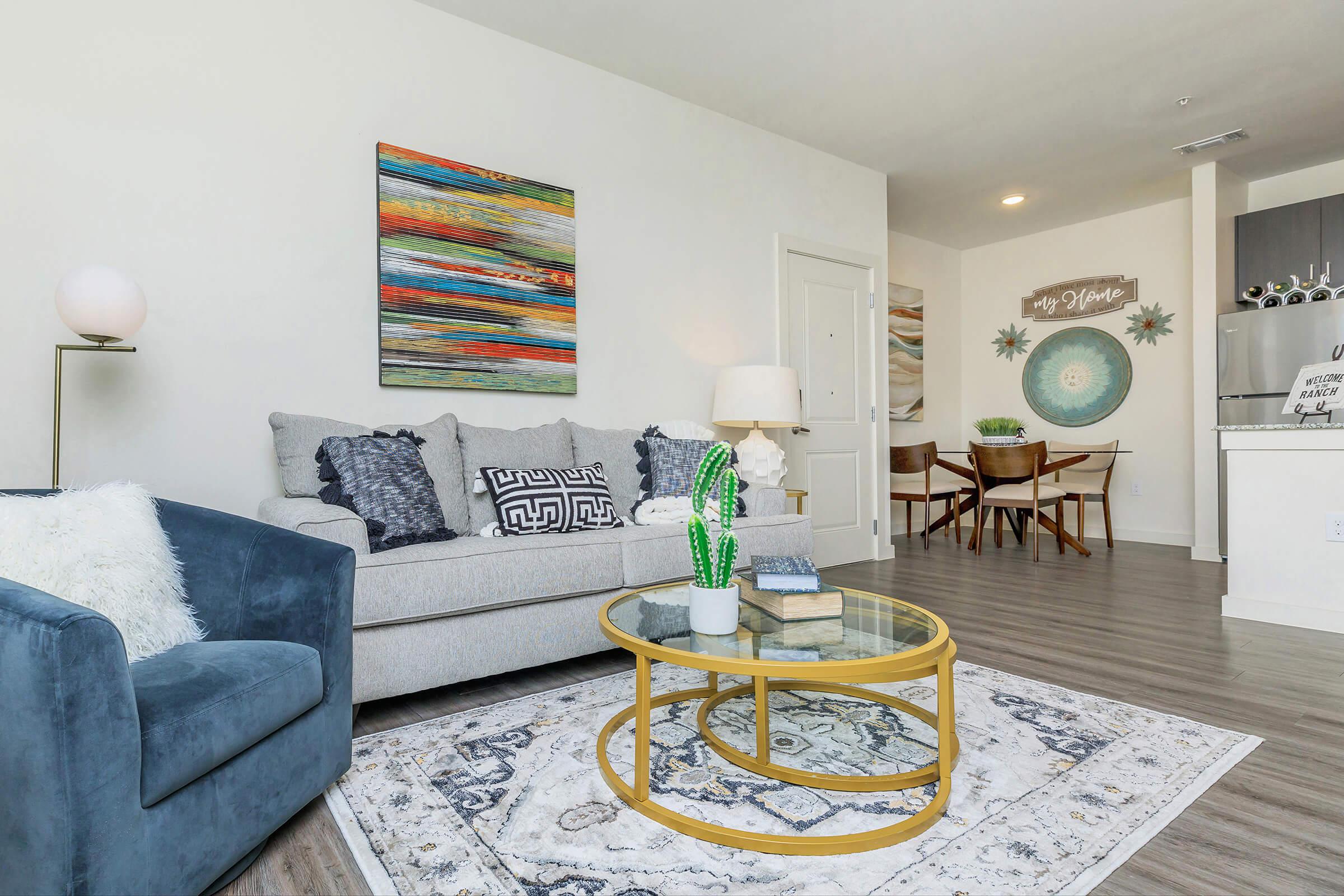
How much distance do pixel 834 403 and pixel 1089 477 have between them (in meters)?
2.62

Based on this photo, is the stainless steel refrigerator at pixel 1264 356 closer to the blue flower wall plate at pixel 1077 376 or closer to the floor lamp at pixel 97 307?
the blue flower wall plate at pixel 1077 376

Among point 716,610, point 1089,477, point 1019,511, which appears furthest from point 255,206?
point 1089,477

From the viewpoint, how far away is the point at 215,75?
2557 mm

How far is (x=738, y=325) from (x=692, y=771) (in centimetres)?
296

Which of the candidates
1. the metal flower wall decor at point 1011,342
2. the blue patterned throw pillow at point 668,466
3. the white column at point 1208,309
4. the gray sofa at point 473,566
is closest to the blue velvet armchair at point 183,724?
the gray sofa at point 473,566

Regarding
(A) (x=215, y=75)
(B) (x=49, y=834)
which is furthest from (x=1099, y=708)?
(A) (x=215, y=75)

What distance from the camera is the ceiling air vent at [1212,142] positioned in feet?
14.5

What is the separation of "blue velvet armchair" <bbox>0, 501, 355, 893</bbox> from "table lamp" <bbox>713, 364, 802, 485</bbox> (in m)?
Answer: 2.49

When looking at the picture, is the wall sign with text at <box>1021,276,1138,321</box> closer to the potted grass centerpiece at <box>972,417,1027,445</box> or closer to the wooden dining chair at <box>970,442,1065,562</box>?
the potted grass centerpiece at <box>972,417,1027,445</box>

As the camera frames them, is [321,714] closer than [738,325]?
Yes

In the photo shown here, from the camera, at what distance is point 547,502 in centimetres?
270

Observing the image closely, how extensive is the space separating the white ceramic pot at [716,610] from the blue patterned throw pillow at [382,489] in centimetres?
114

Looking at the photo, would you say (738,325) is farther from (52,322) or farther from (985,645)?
(52,322)

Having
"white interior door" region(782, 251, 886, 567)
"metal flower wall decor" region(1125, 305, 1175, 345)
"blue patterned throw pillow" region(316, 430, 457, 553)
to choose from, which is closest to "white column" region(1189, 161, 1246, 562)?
"metal flower wall decor" region(1125, 305, 1175, 345)
